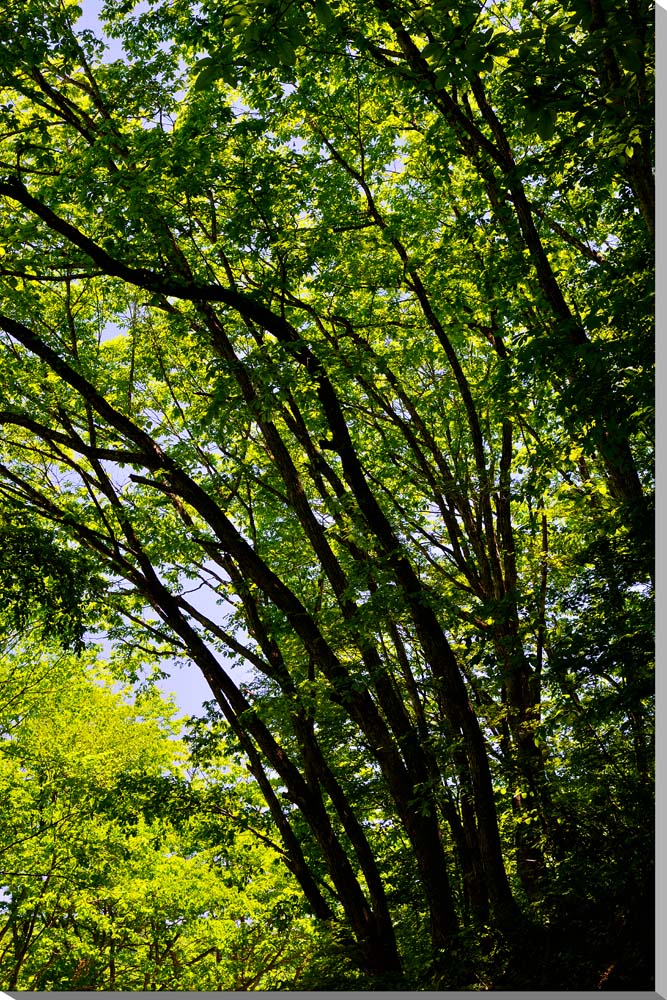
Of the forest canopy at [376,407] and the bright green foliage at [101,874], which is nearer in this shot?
the forest canopy at [376,407]

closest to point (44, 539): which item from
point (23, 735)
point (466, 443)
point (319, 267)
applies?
point (319, 267)

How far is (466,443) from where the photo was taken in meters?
8.35

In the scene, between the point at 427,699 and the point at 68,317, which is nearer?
the point at 68,317

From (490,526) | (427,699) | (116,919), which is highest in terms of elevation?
(490,526)

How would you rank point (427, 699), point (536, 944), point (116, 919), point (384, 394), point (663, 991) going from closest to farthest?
point (663, 991), point (536, 944), point (384, 394), point (427, 699), point (116, 919)

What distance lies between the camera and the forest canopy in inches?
162

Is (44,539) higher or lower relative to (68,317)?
lower

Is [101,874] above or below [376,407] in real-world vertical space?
below

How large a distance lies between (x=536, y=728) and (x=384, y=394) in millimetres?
3705

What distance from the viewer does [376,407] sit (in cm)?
805

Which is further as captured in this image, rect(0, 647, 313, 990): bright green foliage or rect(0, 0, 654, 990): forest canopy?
rect(0, 647, 313, 990): bright green foliage

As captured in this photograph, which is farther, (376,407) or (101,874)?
(101,874)

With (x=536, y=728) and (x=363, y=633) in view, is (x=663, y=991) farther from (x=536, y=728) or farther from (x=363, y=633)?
(x=363, y=633)

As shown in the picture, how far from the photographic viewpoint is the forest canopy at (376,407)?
4.11 m
